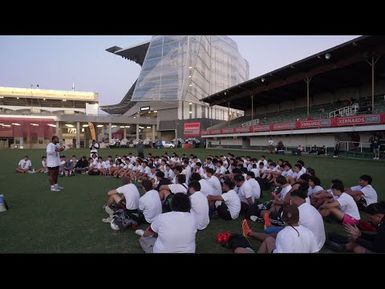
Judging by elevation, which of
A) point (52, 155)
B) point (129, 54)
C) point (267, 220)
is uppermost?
point (129, 54)

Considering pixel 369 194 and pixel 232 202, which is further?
pixel 369 194

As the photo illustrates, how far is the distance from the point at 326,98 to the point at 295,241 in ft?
116

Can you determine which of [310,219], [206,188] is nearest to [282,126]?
[206,188]

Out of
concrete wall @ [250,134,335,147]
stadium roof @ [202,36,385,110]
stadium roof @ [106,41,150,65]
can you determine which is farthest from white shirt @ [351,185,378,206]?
stadium roof @ [106,41,150,65]

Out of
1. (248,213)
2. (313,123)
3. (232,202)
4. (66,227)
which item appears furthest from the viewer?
(313,123)

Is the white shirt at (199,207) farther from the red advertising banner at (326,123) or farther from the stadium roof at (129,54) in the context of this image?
the stadium roof at (129,54)

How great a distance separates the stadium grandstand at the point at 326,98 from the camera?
75.1 feet

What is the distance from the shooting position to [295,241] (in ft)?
11.5

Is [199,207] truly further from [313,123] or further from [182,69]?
[182,69]

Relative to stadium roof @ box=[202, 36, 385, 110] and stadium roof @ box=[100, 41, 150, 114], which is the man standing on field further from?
stadium roof @ box=[100, 41, 150, 114]
